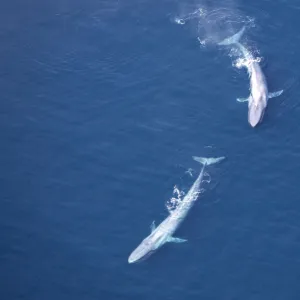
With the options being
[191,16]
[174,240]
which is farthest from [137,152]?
[191,16]

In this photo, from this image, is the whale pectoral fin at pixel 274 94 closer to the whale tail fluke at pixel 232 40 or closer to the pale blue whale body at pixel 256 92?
the pale blue whale body at pixel 256 92

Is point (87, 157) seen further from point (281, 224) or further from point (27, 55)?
point (281, 224)

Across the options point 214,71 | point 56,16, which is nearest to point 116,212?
point 214,71

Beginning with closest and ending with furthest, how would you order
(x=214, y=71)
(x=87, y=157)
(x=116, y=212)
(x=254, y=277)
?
(x=254, y=277)
(x=116, y=212)
(x=87, y=157)
(x=214, y=71)

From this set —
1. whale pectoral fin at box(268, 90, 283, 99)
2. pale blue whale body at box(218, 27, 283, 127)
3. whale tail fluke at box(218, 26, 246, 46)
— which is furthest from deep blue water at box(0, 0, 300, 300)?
whale tail fluke at box(218, 26, 246, 46)

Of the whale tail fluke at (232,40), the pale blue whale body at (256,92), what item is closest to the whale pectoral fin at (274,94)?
the pale blue whale body at (256,92)

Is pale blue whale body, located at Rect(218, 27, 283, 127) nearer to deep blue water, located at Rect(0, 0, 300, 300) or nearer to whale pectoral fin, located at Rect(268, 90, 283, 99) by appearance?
whale pectoral fin, located at Rect(268, 90, 283, 99)

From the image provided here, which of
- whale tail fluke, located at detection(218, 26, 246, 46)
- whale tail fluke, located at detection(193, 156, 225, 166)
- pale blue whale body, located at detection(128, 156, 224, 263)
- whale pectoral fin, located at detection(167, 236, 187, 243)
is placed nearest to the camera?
pale blue whale body, located at detection(128, 156, 224, 263)
